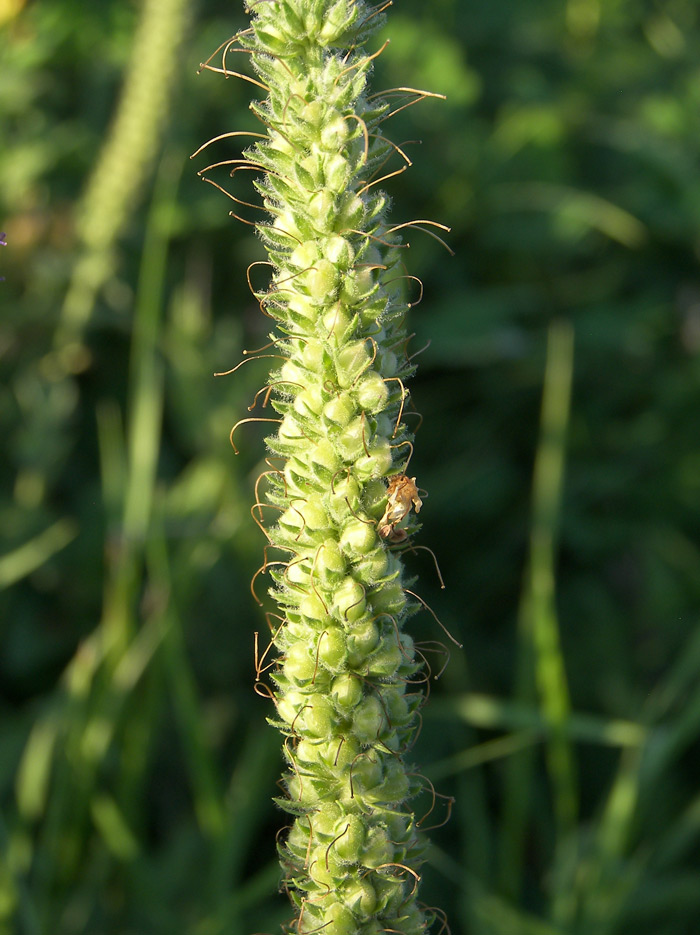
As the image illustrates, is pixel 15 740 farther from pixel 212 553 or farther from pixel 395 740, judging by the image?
pixel 395 740

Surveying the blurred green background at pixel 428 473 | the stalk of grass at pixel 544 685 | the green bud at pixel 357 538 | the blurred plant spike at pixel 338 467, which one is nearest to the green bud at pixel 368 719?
the blurred plant spike at pixel 338 467

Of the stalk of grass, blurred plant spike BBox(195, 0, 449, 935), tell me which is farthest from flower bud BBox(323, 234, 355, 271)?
the stalk of grass

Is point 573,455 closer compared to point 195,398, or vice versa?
point 195,398

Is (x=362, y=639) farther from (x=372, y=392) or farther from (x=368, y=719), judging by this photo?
(x=372, y=392)

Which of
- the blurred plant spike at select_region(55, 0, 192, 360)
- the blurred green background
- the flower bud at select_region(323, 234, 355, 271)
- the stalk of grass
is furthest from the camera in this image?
the blurred plant spike at select_region(55, 0, 192, 360)

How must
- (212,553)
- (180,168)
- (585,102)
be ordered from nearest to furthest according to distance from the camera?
(212,553), (180,168), (585,102)

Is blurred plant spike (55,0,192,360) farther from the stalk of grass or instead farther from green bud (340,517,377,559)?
green bud (340,517,377,559)

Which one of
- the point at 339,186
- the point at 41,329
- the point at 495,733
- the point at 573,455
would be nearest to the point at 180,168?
the point at 41,329
